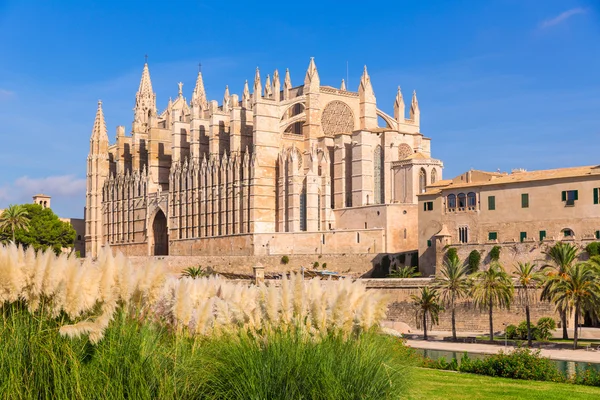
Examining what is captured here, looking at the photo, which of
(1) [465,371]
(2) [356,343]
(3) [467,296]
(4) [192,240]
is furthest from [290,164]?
(2) [356,343]

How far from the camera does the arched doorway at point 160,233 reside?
73.8m

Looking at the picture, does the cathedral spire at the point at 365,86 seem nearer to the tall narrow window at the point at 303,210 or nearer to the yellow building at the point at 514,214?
the tall narrow window at the point at 303,210

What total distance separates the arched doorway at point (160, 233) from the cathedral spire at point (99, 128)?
13.6 m

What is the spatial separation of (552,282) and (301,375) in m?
24.6

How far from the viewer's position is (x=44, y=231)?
78.4m

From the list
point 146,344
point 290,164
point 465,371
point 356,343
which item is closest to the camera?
point 146,344

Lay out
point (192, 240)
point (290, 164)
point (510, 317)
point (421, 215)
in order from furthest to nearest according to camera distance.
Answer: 1. point (192, 240)
2. point (290, 164)
3. point (421, 215)
4. point (510, 317)

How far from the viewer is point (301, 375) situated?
10.0m

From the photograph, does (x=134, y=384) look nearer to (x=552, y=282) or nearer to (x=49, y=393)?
(x=49, y=393)

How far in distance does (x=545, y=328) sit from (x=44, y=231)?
56527 mm

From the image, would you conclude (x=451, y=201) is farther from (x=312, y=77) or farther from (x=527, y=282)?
(x=312, y=77)

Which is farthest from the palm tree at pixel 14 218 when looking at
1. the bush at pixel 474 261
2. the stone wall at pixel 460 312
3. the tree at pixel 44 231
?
the bush at pixel 474 261

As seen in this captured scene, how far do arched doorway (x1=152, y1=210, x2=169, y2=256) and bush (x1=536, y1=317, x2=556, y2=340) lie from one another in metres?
44.6

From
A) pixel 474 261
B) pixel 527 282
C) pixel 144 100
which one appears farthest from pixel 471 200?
pixel 144 100
